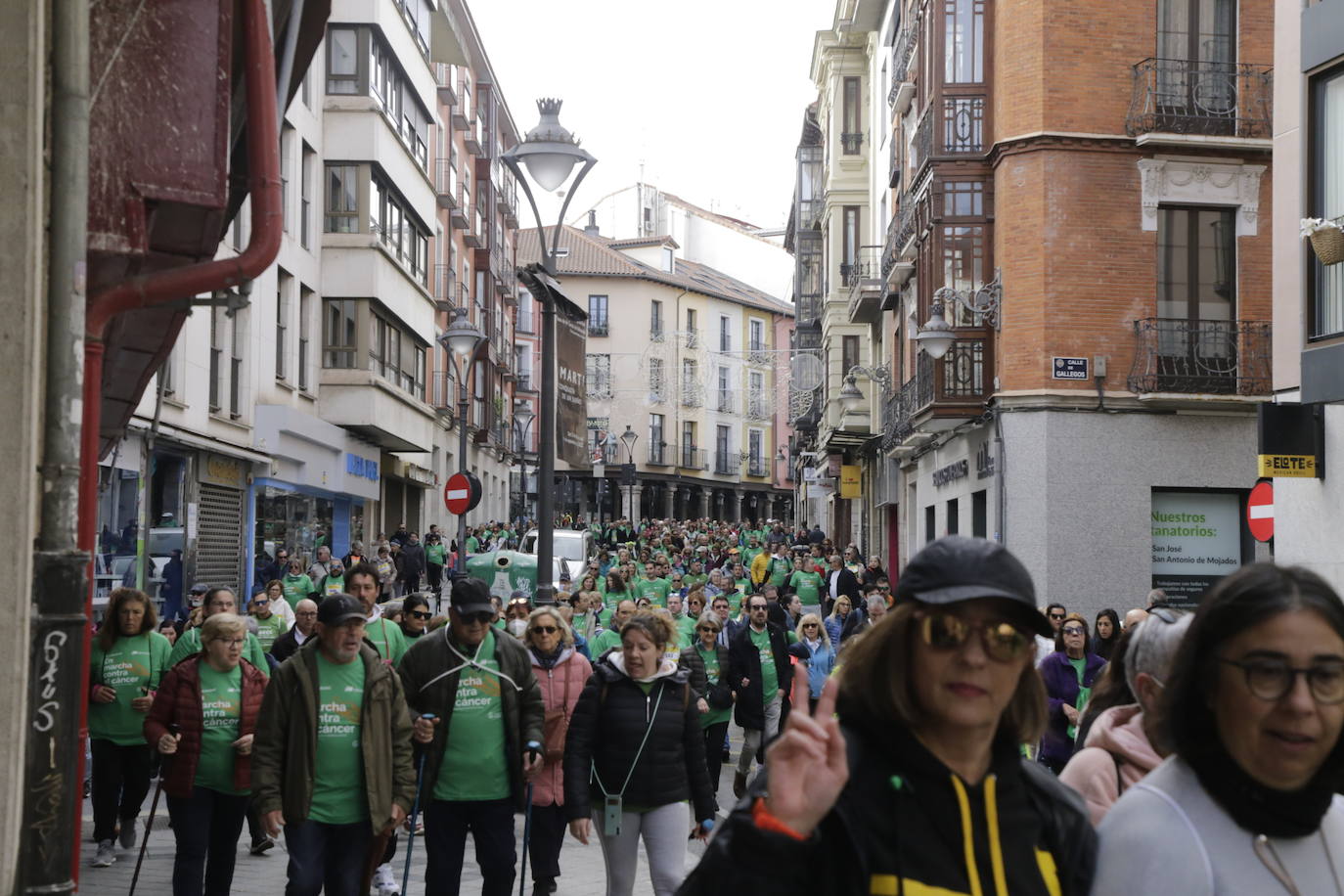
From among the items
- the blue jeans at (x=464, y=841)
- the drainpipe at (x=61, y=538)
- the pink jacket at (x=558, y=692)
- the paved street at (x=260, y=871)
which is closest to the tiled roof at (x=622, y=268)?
the paved street at (x=260, y=871)

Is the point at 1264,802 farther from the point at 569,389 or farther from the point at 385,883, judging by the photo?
the point at 569,389

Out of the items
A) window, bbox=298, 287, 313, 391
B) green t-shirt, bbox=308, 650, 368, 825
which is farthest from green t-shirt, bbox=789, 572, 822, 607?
green t-shirt, bbox=308, 650, 368, 825

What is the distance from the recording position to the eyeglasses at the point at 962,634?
105 inches

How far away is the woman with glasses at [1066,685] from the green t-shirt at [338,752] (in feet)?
13.4

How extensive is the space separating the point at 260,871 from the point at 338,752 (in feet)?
11.3

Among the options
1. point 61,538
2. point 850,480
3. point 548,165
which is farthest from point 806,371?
point 61,538

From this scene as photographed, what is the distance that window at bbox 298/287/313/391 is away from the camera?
31953 millimetres

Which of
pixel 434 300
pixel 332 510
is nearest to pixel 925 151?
pixel 332 510

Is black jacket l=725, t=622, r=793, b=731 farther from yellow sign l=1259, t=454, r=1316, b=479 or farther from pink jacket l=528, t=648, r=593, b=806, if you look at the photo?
pink jacket l=528, t=648, r=593, b=806

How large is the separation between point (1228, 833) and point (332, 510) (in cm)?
3419

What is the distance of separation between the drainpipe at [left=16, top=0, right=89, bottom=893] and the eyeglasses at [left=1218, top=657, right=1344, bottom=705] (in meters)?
4.11

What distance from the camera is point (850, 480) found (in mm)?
47875

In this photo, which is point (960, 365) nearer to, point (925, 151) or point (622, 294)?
point (925, 151)

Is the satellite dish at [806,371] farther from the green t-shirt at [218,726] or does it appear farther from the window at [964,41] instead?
the green t-shirt at [218,726]
